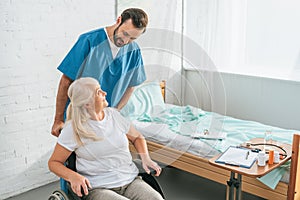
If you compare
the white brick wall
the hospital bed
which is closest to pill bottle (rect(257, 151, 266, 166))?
the hospital bed

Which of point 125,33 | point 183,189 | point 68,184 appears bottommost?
point 183,189

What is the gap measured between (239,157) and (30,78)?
153 cm

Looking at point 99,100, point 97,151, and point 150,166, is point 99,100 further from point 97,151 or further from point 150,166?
point 150,166

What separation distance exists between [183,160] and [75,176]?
118 cm

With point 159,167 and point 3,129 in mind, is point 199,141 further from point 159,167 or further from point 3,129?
point 3,129

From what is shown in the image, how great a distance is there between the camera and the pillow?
1657mm

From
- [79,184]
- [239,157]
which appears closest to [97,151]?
[79,184]

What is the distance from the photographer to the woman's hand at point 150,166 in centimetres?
162

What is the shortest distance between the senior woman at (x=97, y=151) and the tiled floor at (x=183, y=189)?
959mm

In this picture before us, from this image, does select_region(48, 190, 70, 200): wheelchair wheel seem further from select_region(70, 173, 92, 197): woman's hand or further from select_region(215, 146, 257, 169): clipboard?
select_region(215, 146, 257, 169): clipboard

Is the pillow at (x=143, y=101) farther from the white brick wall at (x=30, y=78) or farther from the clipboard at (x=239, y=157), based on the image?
the white brick wall at (x=30, y=78)

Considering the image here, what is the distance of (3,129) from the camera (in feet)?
8.07

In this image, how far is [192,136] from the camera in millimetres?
2408

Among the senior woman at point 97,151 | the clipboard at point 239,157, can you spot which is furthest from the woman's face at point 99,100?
the clipboard at point 239,157
